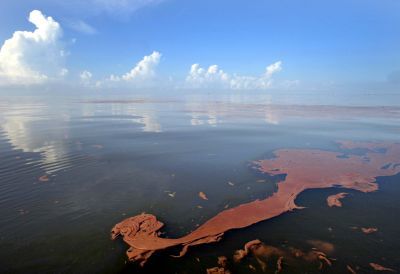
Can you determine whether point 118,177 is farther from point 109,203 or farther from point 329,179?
point 329,179

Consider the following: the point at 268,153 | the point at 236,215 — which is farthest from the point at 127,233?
the point at 268,153

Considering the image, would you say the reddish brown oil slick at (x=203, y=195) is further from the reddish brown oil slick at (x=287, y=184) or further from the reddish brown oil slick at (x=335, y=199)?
the reddish brown oil slick at (x=335, y=199)

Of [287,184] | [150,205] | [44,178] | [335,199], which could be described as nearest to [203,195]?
[150,205]

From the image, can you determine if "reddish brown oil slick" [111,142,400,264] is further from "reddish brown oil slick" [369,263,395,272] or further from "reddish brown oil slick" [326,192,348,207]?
"reddish brown oil slick" [369,263,395,272]

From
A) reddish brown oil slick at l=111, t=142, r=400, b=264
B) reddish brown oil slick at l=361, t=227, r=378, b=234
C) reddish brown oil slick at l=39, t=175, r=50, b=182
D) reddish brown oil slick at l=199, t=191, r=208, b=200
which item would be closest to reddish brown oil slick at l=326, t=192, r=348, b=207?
reddish brown oil slick at l=111, t=142, r=400, b=264

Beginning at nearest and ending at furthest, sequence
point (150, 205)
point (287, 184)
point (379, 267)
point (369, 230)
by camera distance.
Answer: point (379, 267) → point (369, 230) → point (150, 205) → point (287, 184)

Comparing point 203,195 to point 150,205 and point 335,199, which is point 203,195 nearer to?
point 150,205
